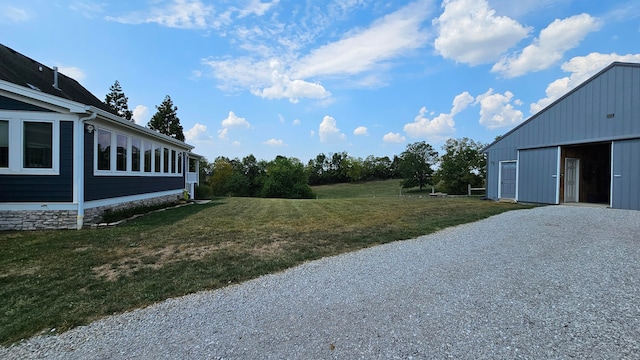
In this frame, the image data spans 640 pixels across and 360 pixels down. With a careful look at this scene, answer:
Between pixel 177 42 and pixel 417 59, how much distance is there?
38.0 ft

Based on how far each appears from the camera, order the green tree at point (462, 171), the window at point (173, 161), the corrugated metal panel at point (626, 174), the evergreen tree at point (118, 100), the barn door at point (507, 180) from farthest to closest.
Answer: the evergreen tree at point (118, 100) < the green tree at point (462, 171) < the window at point (173, 161) < the barn door at point (507, 180) < the corrugated metal panel at point (626, 174)

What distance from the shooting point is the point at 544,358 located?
2201 mm

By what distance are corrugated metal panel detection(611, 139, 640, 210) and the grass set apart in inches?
242

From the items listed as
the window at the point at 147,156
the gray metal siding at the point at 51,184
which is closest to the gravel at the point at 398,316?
the gray metal siding at the point at 51,184

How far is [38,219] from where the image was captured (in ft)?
24.9

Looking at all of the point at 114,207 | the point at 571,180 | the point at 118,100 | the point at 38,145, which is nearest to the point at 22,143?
the point at 38,145

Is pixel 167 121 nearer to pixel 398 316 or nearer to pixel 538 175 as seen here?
pixel 538 175

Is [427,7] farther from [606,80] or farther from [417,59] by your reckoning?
[606,80]

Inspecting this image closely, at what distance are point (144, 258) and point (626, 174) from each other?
46.9ft

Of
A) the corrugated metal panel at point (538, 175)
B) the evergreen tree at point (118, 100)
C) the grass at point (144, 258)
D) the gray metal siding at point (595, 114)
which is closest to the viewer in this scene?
the grass at point (144, 258)

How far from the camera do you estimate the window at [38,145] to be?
752 cm

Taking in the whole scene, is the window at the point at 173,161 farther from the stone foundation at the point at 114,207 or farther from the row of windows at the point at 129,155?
the stone foundation at the point at 114,207

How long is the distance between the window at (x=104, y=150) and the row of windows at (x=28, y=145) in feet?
3.58

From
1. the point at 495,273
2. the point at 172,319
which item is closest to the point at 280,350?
the point at 172,319
